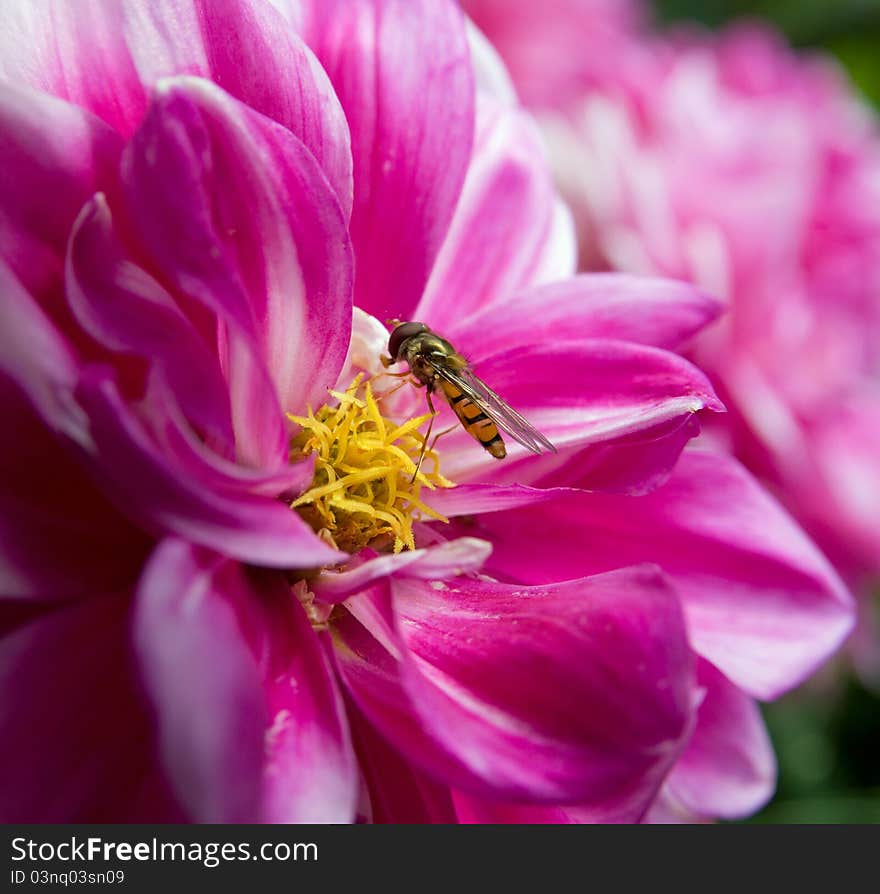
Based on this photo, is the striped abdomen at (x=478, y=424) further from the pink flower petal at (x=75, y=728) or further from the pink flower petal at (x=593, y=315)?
the pink flower petal at (x=75, y=728)

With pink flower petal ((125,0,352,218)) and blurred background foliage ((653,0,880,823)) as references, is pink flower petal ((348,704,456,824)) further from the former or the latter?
blurred background foliage ((653,0,880,823))

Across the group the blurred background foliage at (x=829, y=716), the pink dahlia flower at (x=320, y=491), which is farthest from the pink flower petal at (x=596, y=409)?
the blurred background foliage at (x=829, y=716)

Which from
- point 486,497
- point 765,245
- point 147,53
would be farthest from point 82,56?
point 765,245

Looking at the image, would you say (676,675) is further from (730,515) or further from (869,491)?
(869,491)

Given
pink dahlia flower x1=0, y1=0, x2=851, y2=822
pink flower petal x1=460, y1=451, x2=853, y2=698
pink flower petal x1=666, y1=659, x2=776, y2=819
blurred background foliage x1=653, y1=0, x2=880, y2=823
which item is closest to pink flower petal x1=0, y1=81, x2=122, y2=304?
pink dahlia flower x1=0, y1=0, x2=851, y2=822

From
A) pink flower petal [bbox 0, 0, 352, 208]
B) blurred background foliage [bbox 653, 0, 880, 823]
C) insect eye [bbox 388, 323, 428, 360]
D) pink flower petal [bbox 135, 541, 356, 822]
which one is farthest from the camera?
blurred background foliage [bbox 653, 0, 880, 823]

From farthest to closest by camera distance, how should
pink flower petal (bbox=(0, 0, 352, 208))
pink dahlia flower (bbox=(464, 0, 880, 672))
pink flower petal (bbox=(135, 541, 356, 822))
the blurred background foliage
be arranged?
the blurred background foliage, pink dahlia flower (bbox=(464, 0, 880, 672)), pink flower petal (bbox=(0, 0, 352, 208)), pink flower petal (bbox=(135, 541, 356, 822))
